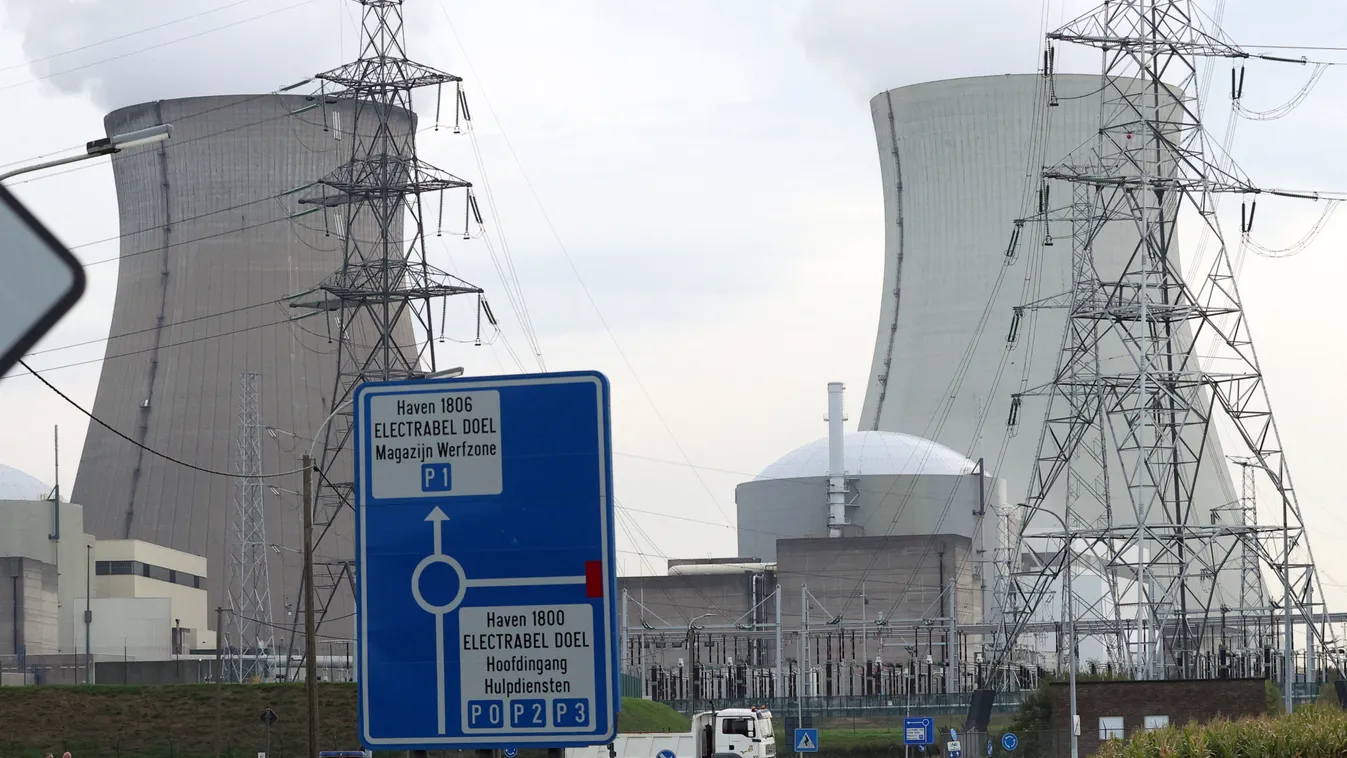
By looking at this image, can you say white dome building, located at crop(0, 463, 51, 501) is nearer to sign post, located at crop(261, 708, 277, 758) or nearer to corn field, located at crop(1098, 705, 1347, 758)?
sign post, located at crop(261, 708, 277, 758)

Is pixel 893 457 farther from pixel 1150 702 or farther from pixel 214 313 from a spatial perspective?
pixel 1150 702

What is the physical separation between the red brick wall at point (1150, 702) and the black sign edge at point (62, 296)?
3203 centimetres

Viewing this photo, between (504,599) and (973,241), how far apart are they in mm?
50592

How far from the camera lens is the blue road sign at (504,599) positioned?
505 centimetres

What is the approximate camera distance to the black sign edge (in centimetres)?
228

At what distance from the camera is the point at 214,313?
173 feet

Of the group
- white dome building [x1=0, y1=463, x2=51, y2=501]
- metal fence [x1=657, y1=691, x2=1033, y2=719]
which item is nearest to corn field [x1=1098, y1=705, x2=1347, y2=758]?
metal fence [x1=657, y1=691, x2=1033, y2=719]

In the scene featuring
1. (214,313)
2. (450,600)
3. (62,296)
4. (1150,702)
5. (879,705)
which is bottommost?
(879,705)

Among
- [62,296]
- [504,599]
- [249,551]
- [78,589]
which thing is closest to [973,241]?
[249,551]

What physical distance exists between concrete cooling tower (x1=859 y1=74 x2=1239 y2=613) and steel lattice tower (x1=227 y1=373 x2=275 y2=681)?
749 inches

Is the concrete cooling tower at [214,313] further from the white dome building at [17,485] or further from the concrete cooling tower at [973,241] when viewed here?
the concrete cooling tower at [973,241]

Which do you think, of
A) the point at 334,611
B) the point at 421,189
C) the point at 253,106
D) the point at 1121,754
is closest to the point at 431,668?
the point at 1121,754

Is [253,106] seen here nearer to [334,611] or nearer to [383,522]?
[334,611]

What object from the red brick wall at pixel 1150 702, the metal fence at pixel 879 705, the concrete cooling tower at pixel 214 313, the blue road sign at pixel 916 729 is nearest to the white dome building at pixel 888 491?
the metal fence at pixel 879 705
